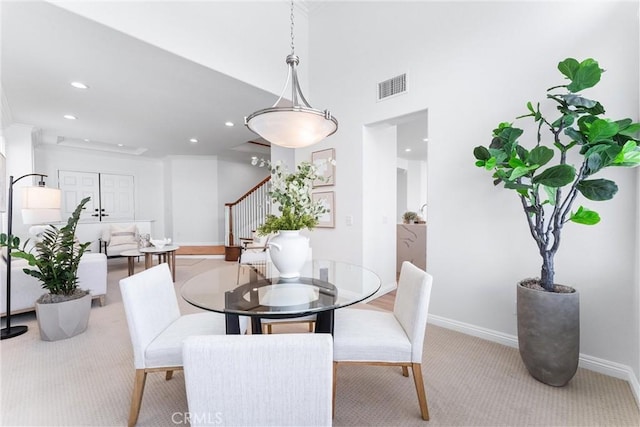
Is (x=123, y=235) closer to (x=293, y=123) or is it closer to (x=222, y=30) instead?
(x=222, y=30)

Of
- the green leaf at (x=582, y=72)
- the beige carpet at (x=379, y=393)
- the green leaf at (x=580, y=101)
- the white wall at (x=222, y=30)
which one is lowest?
the beige carpet at (x=379, y=393)

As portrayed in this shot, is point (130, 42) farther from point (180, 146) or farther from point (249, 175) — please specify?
point (249, 175)

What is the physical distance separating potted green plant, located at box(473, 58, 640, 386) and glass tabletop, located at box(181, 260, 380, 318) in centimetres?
104

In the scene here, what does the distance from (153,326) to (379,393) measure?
139 centimetres

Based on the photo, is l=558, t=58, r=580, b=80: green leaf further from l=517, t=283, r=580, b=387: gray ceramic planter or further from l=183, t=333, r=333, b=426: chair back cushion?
l=183, t=333, r=333, b=426: chair back cushion

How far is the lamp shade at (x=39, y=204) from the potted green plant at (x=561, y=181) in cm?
399

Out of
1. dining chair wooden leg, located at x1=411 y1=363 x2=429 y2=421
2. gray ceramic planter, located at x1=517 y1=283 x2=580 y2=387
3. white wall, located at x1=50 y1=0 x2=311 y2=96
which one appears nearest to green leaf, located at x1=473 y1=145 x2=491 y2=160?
gray ceramic planter, located at x1=517 y1=283 x2=580 y2=387

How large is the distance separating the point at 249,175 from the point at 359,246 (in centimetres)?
623

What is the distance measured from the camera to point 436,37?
2691mm

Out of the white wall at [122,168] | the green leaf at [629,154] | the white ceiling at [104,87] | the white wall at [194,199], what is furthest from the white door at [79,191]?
the green leaf at [629,154]

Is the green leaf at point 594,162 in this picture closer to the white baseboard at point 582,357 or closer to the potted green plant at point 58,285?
the white baseboard at point 582,357

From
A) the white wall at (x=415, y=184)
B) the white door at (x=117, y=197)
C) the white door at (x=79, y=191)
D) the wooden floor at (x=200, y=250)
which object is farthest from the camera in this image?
the white wall at (x=415, y=184)

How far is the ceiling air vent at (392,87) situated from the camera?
2.93 meters

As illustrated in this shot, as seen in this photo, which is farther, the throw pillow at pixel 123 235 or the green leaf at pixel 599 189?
the throw pillow at pixel 123 235
